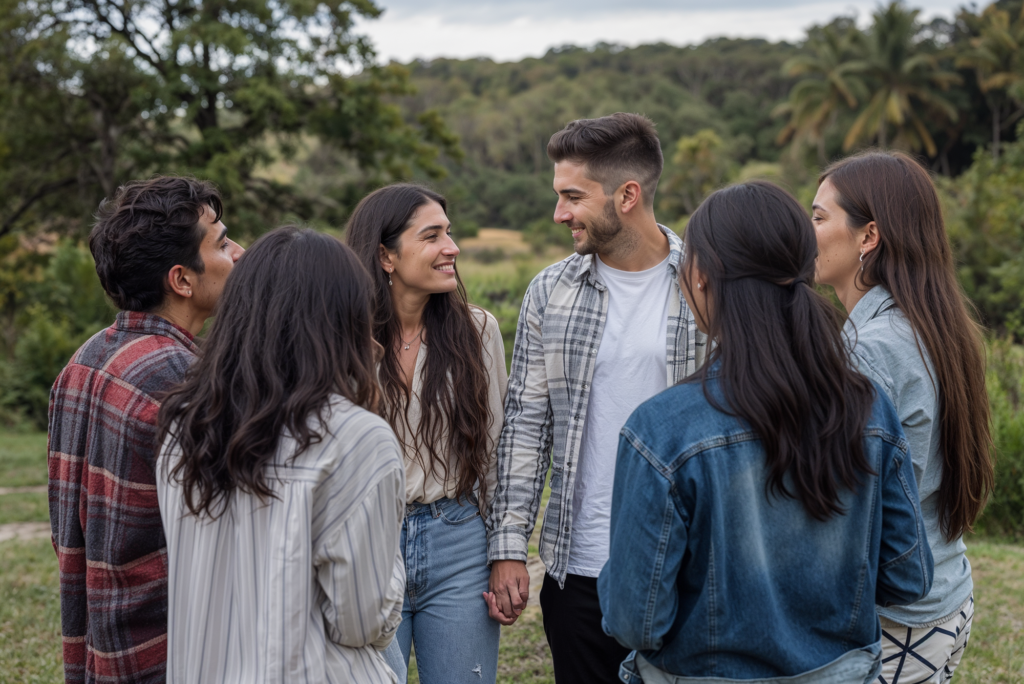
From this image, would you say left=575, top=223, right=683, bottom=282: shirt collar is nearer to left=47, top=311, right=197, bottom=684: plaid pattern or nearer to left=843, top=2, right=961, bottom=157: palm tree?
left=47, top=311, right=197, bottom=684: plaid pattern

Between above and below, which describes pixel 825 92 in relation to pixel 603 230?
above

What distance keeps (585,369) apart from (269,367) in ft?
3.71

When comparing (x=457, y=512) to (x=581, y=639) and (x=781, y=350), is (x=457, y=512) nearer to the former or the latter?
(x=581, y=639)

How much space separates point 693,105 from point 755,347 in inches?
2377

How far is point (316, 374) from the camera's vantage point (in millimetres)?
1620

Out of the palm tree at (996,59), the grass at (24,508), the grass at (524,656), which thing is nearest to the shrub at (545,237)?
the palm tree at (996,59)

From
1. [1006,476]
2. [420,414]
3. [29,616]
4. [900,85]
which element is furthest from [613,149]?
[900,85]

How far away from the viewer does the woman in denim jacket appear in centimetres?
153

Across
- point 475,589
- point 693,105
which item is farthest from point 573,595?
point 693,105

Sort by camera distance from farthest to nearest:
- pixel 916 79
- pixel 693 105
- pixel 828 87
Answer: pixel 693 105
pixel 828 87
pixel 916 79

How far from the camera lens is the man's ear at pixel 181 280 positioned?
207 centimetres

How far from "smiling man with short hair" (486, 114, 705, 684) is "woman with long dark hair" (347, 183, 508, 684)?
Result: 0.08m

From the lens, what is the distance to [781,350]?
157 cm

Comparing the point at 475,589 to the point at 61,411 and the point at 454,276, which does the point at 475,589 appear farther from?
the point at 61,411
